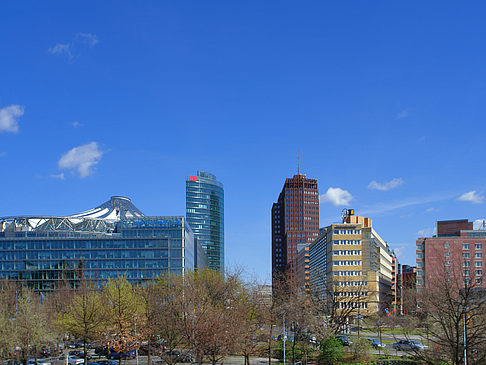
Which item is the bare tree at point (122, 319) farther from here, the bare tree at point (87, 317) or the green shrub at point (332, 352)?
the green shrub at point (332, 352)

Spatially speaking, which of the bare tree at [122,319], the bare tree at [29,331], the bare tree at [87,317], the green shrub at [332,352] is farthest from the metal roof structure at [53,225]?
the green shrub at [332,352]

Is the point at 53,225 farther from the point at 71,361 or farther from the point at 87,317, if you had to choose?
the point at 87,317

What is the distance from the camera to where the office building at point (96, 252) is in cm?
13538

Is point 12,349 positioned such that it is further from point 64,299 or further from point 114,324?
point 64,299

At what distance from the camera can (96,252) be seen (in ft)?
449

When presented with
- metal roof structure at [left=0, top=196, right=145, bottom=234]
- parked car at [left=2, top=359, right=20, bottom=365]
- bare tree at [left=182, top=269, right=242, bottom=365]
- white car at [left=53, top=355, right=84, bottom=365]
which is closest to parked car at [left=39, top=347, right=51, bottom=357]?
white car at [left=53, top=355, right=84, bottom=365]

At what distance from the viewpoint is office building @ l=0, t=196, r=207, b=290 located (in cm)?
13538

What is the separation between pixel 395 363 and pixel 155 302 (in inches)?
1078

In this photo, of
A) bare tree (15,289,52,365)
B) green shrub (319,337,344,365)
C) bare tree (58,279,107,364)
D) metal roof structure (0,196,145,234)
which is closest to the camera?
green shrub (319,337,344,365)

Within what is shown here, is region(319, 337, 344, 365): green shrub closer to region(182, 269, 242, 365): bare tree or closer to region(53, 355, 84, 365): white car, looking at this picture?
region(182, 269, 242, 365): bare tree

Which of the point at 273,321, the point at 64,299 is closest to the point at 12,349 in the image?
the point at 273,321

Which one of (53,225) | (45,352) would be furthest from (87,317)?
(53,225)

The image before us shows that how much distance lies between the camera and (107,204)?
7849 inches

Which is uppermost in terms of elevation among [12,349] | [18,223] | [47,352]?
[18,223]
